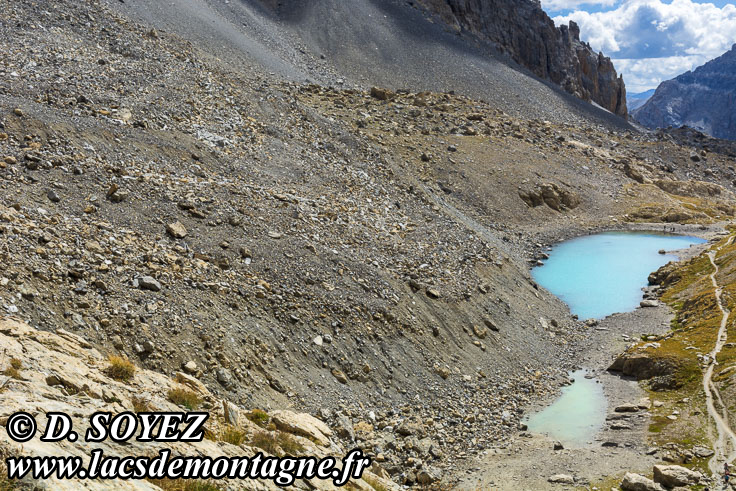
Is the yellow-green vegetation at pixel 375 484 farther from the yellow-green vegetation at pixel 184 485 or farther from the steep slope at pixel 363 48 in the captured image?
the steep slope at pixel 363 48

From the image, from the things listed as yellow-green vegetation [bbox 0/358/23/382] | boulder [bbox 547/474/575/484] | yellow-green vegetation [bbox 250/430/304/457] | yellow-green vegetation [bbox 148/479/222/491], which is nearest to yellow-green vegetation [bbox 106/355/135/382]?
yellow-green vegetation [bbox 0/358/23/382]

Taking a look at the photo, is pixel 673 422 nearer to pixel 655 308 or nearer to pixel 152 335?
→ pixel 655 308

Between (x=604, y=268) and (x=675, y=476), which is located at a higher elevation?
(x=604, y=268)

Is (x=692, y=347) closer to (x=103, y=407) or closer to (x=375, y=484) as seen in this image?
(x=375, y=484)

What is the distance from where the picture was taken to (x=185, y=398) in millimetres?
19016

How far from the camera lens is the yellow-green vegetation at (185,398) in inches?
738

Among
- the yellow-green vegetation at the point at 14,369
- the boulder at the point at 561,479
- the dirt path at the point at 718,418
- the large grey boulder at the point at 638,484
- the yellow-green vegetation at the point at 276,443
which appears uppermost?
the dirt path at the point at 718,418

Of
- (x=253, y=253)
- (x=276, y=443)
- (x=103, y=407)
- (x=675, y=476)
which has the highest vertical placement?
(x=675, y=476)

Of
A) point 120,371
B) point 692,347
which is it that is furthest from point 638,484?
point 120,371

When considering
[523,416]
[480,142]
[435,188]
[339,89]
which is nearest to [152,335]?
[523,416]

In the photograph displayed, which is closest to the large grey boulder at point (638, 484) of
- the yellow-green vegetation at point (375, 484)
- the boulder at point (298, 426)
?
the yellow-green vegetation at point (375, 484)

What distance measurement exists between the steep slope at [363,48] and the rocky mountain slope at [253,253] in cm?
2348
